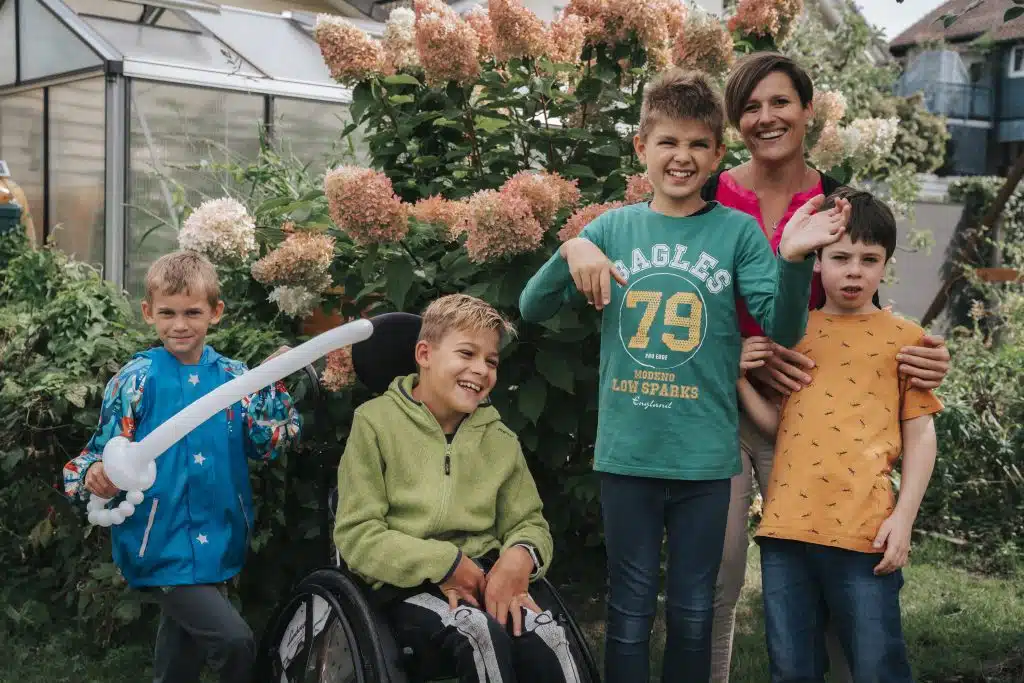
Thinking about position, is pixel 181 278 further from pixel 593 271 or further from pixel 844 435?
pixel 844 435

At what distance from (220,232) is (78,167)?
12.9 ft

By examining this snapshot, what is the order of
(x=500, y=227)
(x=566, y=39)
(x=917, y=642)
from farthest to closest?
(x=917, y=642), (x=566, y=39), (x=500, y=227)

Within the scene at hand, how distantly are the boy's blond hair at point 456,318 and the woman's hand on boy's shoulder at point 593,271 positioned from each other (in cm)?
25

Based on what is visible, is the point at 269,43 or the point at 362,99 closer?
the point at 362,99

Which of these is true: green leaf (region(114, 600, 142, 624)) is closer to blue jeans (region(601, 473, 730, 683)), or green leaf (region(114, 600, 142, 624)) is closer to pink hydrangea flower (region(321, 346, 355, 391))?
pink hydrangea flower (region(321, 346, 355, 391))

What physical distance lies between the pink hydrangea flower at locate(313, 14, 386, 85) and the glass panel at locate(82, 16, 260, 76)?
3.17 metres

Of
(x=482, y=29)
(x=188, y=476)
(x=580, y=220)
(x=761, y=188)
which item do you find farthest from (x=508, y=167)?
(x=188, y=476)

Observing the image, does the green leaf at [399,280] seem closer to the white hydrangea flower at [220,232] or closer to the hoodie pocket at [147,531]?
the white hydrangea flower at [220,232]

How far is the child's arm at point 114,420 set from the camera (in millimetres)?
2666

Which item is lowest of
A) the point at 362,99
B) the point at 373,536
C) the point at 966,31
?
the point at 373,536

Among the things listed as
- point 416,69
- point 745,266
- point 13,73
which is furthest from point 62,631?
point 13,73

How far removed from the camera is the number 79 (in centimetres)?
247

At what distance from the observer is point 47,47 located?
7.10 metres

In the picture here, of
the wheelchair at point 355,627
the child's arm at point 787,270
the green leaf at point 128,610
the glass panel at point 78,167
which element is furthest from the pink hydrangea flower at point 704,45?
the glass panel at point 78,167
